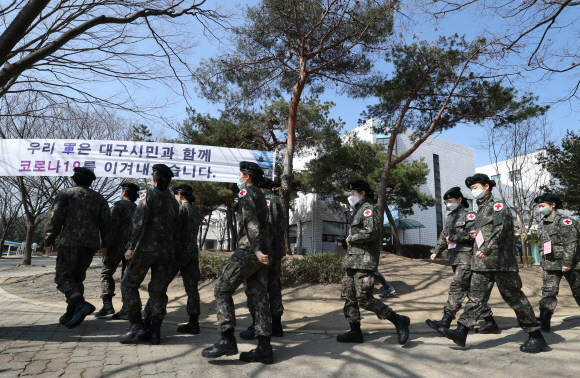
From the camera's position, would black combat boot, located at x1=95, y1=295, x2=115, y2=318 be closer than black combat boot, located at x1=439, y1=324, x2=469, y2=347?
No

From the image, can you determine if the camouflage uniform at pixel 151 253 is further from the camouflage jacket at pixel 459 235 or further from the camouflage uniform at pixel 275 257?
the camouflage jacket at pixel 459 235

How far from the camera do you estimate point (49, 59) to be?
4.93 meters

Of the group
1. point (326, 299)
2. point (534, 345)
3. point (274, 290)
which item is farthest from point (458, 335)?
point (326, 299)

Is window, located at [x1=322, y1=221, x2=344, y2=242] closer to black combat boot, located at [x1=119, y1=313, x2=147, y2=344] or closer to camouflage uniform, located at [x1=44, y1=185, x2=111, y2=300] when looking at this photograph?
camouflage uniform, located at [x1=44, y1=185, x2=111, y2=300]

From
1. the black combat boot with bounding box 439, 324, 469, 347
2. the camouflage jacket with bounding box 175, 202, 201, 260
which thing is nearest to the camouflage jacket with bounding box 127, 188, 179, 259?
the camouflage jacket with bounding box 175, 202, 201, 260

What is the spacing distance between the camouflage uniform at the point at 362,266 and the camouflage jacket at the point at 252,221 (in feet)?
3.65

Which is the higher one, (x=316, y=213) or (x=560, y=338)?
(x=316, y=213)

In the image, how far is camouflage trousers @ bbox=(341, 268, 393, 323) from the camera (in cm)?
384

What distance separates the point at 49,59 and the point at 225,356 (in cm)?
461

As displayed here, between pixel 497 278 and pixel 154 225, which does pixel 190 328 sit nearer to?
pixel 154 225

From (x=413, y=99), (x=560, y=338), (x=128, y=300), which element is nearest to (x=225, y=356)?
(x=128, y=300)

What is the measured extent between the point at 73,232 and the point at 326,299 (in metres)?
4.02

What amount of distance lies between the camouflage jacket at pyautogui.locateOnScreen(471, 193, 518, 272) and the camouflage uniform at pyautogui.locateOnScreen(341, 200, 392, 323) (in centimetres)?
107

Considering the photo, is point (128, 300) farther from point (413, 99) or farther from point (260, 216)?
point (413, 99)
